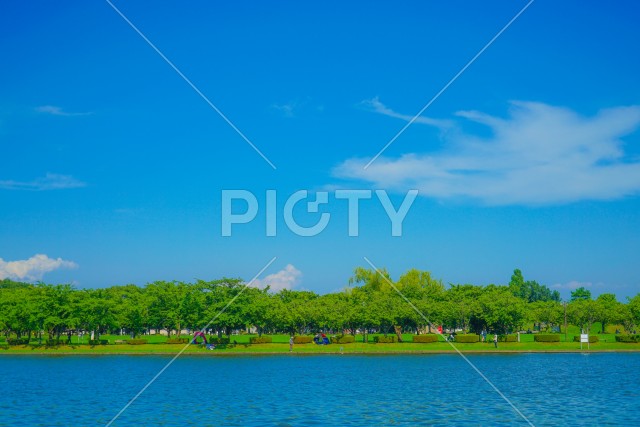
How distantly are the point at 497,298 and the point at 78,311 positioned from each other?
54.2 metres

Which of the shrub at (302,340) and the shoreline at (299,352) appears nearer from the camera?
the shoreline at (299,352)

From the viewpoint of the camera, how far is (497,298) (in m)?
90.4

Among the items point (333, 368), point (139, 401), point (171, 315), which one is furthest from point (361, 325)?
point (139, 401)

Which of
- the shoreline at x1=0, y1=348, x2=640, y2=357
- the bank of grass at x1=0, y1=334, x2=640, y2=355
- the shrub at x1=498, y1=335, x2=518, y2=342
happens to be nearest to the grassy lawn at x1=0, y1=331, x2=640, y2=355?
the bank of grass at x1=0, y1=334, x2=640, y2=355

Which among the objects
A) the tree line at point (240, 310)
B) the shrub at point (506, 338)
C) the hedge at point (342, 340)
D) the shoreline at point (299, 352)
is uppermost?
the tree line at point (240, 310)

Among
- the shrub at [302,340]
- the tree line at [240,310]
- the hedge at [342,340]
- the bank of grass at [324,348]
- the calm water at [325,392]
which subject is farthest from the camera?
the shrub at [302,340]

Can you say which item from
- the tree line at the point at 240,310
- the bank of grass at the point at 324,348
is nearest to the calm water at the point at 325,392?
the bank of grass at the point at 324,348

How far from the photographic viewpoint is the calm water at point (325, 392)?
32688 mm

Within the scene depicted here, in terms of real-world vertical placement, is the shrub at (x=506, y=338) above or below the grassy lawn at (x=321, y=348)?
above

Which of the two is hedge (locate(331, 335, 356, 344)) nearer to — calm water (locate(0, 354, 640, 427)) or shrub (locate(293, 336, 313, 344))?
shrub (locate(293, 336, 313, 344))

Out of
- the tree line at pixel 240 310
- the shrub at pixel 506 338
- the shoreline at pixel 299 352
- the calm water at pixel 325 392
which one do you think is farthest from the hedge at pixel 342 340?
the calm water at pixel 325 392

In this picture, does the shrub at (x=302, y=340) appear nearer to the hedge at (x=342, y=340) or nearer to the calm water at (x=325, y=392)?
the hedge at (x=342, y=340)

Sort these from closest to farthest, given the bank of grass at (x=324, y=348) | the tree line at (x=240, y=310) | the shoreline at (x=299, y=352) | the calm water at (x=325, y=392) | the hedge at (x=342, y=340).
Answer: the calm water at (x=325, y=392) → the shoreline at (x=299, y=352) → the bank of grass at (x=324, y=348) → the tree line at (x=240, y=310) → the hedge at (x=342, y=340)

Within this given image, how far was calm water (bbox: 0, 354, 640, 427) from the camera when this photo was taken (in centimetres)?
3269
